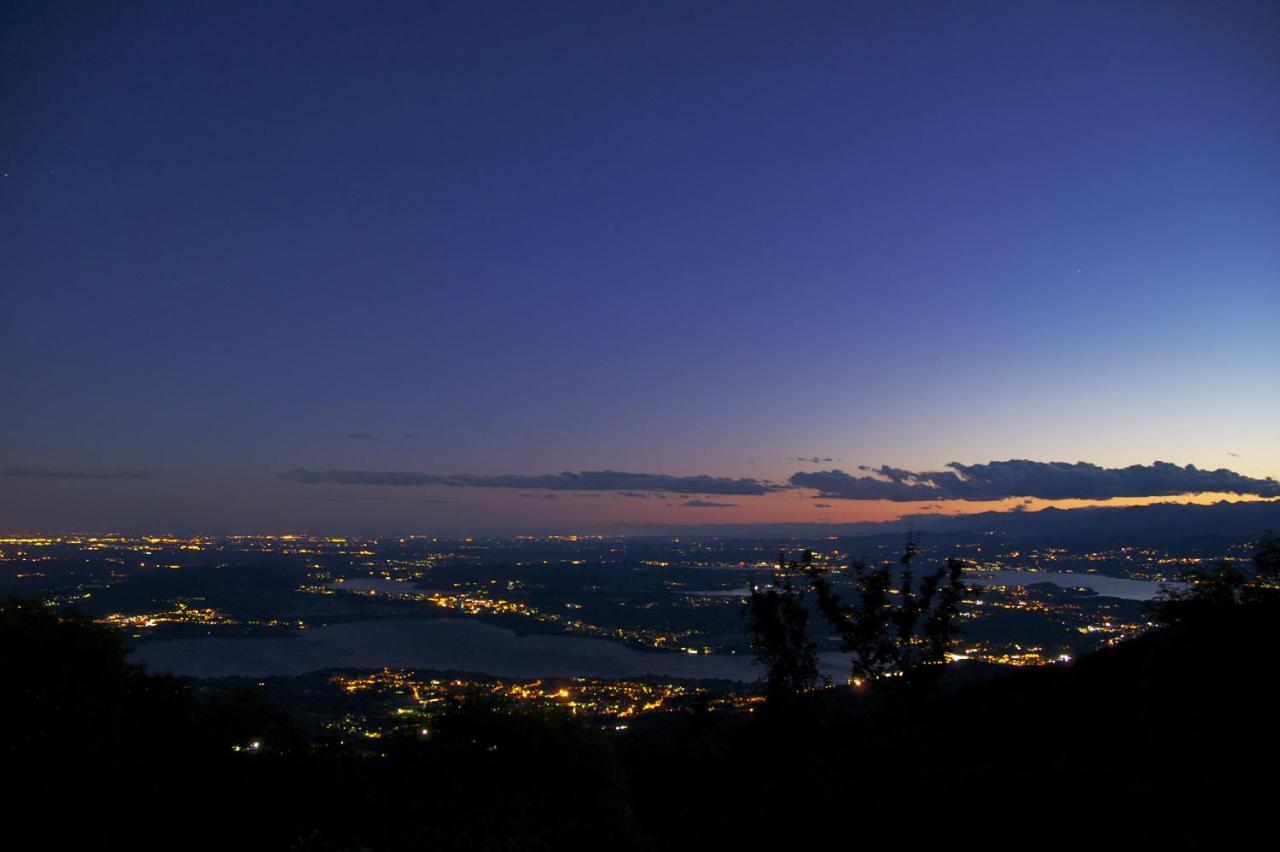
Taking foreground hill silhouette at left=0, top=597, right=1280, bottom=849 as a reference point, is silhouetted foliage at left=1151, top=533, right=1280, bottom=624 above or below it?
above

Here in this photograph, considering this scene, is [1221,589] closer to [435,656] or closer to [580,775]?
[580,775]

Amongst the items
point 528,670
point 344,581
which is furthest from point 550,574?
point 528,670

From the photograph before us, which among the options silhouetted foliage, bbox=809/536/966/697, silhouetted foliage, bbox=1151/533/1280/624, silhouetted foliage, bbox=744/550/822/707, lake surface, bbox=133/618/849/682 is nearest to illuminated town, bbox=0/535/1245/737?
silhouetted foliage, bbox=809/536/966/697

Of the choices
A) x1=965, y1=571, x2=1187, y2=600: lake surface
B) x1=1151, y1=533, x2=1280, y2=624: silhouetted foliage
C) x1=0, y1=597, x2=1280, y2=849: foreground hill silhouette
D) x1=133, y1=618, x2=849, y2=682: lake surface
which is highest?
x1=1151, y1=533, x2=1280, y2=624: silhouetted foliage

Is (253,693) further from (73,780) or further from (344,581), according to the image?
(344,581)

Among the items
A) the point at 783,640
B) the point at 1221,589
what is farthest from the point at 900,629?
the point at 1221,589

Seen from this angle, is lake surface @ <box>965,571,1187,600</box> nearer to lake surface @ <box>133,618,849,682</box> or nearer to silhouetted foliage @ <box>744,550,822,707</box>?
lake surface @ <box>133,618,849,682</box>
